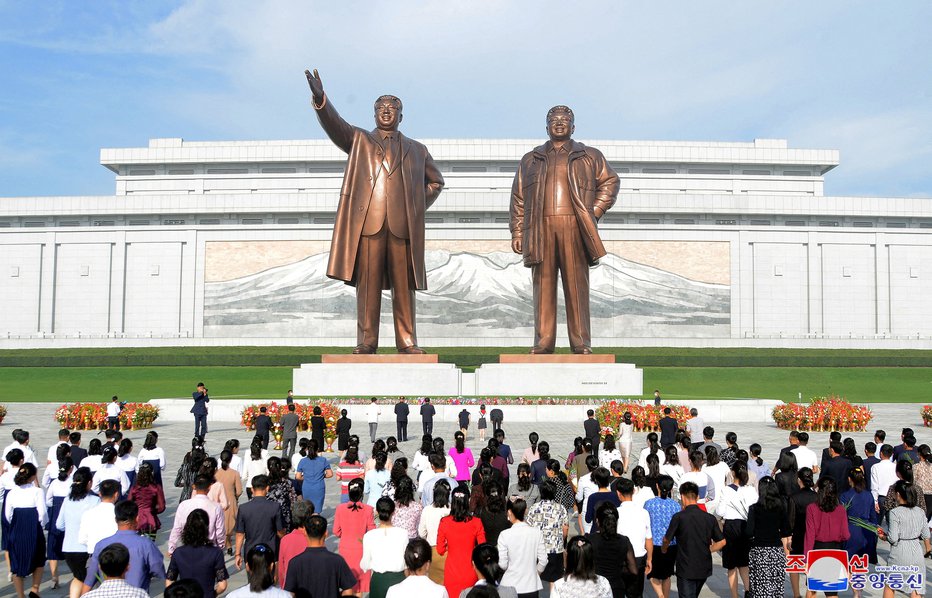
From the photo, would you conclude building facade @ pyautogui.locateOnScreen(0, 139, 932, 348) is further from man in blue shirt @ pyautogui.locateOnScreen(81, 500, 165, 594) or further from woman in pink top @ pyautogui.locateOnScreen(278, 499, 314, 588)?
man in blue shirt @ pyautogui.locateOnScreen(81, 500, 165, 594)

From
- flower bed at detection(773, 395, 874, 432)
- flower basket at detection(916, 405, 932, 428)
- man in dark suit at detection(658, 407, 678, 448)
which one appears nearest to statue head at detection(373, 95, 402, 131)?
man in dark suit at detection(658, 407, 678, 448)

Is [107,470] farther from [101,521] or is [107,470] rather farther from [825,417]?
[825,417]

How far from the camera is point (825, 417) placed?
1652 cm

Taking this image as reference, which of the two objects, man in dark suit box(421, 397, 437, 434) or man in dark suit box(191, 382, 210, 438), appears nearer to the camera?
Answer: man in dark suit box(191, 382, 210, 438)

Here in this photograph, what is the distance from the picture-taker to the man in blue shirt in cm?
→ 413

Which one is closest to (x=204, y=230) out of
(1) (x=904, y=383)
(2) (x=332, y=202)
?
(2) (x=332, y=202)

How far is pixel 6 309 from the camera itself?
38.5 m

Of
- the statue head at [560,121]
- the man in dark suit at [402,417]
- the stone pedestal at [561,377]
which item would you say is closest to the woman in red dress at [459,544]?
the man in dark suit at [402,417]

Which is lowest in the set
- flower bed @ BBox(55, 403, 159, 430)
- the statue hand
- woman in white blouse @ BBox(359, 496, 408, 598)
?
flower bed @ BBox(55, 403, 159, 430)

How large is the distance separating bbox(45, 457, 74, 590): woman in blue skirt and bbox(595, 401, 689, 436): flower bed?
35.6 ft

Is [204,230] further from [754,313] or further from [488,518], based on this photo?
[488,518]

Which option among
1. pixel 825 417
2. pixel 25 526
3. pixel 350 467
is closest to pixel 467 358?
Answer: pixel 825 417

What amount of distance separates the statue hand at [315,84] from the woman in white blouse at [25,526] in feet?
33.6

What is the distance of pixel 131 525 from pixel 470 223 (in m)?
34.3
